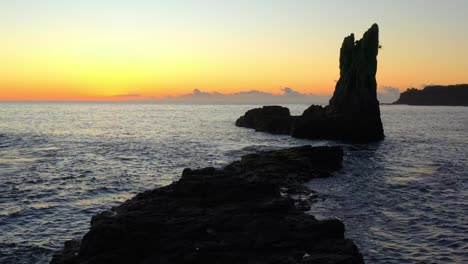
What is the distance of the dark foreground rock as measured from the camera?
53.5 ft

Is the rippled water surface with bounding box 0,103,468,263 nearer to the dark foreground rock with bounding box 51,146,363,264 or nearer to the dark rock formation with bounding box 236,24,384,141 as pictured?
the dark foreground rock with bounding box 51,146,363,264

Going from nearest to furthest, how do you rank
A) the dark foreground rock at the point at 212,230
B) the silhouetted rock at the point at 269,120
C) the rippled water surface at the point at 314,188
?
1. the dark foreground rock at the point at 212,230
2. the rippled water surface at the point at 314,188
3. the silhouetted rock at the point at 269,120

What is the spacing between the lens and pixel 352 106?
243ft

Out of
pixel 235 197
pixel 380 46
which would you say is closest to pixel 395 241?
pixel 235 197

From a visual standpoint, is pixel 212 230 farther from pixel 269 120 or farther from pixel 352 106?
pixel 269 120

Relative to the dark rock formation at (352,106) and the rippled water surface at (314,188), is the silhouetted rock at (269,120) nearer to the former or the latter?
the dark rock formation at (352,106)

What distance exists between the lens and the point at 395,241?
835 inches

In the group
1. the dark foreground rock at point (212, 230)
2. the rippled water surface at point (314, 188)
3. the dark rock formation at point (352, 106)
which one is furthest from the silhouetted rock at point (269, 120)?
the dark foreground rock at point (212, 230)

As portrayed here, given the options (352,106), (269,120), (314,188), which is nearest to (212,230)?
(314,188)

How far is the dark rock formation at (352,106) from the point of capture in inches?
2827

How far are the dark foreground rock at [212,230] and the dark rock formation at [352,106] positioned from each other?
48424 mm

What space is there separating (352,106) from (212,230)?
5988 cm

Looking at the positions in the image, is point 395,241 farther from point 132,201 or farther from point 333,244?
point 132,201

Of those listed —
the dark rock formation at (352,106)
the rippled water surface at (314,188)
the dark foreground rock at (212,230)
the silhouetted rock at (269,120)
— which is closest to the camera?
the dark foreground rock at (212,230)
